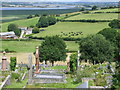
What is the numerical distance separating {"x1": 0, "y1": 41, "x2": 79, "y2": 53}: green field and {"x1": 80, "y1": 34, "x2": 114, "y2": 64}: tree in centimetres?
1613

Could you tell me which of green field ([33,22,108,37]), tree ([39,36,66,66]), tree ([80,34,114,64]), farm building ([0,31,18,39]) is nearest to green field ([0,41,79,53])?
farm building ([0,31,18,39])

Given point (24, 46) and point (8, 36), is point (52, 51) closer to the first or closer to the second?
point (24, 46)

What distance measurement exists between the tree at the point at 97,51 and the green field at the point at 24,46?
16.1m

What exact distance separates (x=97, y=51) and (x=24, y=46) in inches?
1048

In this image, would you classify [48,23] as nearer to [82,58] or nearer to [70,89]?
[82,58]

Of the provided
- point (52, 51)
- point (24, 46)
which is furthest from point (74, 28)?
point (52, 51)

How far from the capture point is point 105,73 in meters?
28.5

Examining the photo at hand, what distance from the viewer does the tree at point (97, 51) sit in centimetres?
3800

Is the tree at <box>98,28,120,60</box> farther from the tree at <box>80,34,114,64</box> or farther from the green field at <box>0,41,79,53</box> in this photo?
the green field at <box>0,41,79,53</box>

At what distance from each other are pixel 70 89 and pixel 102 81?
3542 mm

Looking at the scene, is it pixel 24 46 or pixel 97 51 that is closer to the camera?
pixel 97 51

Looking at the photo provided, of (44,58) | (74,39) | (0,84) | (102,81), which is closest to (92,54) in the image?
(44,58)

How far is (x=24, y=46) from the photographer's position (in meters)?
60.8

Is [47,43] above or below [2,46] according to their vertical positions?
above
